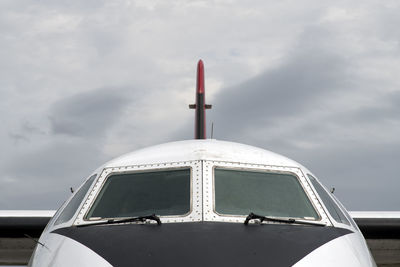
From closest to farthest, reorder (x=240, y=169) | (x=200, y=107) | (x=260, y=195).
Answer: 1. (x=260, y=195)
2. (x=240, y=169)
3. (x=200, y=107)

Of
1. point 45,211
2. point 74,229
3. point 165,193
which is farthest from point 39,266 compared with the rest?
point 45,211

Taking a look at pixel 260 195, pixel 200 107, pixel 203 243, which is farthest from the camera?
pixel 200 107

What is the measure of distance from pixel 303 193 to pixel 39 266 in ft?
10.9

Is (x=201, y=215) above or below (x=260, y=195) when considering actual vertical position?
below

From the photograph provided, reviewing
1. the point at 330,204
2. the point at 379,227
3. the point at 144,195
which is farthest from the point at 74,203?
the point at 379,227

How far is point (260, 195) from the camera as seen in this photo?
7562mm

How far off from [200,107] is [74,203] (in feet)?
37.1

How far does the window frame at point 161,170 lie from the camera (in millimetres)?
6832

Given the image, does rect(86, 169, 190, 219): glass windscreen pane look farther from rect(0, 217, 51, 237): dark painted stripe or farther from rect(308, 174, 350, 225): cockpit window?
rect(0, 217, 51, 237): dark painted stripe

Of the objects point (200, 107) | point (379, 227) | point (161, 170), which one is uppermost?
point (200, 107)

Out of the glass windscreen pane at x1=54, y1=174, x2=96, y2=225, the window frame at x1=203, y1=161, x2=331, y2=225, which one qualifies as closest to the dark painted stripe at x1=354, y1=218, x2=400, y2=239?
the window frame at x1=203, y1=161, x2=331, y2=225

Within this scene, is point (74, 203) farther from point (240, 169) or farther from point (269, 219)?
point (269, 219)

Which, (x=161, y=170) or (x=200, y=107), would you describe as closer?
(x=161, y=170)

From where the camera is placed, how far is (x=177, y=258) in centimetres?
568
